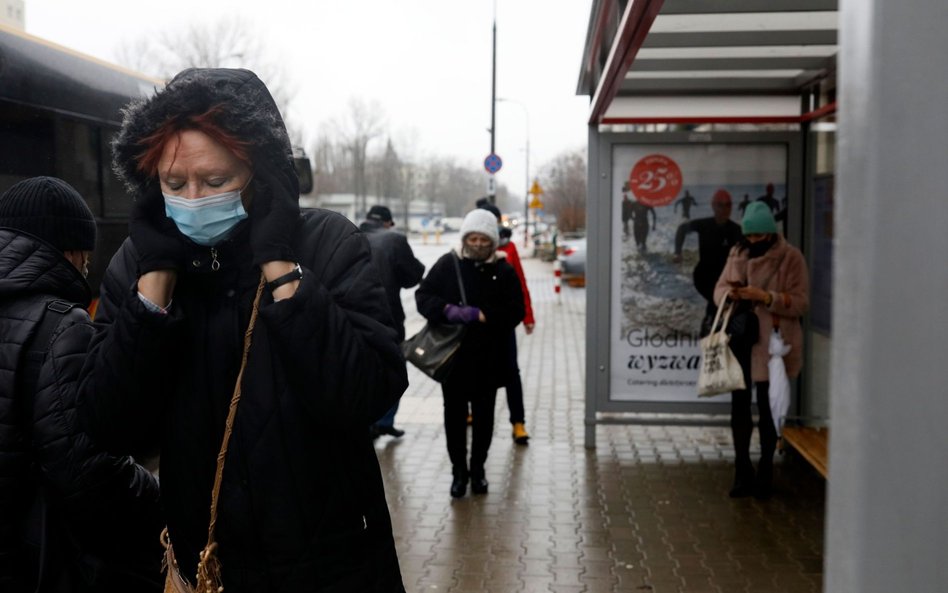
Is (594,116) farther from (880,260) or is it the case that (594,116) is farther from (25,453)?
(880,260)

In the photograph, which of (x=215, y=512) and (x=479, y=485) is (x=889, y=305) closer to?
(x=215, y=512)

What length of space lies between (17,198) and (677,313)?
5705 mm

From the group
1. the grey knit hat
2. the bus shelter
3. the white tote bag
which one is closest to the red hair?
the bus shelter

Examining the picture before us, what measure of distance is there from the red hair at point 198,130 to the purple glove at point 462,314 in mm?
4402

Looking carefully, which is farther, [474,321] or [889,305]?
[474,321]

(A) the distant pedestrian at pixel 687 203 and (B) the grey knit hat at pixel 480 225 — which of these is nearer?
(B) the grey knit hat at pixel 480 225

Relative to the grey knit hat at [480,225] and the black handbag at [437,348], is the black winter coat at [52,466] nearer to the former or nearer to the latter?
the black handbag at [437,348]

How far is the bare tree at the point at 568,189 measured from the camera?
185 feet

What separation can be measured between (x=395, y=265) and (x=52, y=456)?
5724mm

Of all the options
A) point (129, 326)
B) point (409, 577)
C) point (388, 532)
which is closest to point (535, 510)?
point (409, 577)

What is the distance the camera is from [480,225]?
22.0ft

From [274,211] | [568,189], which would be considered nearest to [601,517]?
[274,211]

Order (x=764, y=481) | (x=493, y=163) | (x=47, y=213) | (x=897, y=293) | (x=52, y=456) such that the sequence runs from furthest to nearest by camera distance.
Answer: (x=493, y=163), (x=764, y=481), (x=47, y=213), (x=52, y=456), (x=897, y=293)

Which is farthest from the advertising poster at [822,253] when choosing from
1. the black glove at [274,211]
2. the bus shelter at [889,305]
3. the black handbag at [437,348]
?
the bus shelter at [889,305]
